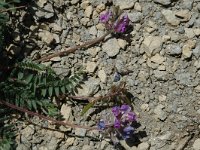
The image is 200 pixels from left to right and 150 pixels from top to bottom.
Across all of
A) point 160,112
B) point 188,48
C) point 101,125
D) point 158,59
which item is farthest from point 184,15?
point 101,125

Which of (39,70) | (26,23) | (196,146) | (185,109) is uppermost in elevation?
(26,23)

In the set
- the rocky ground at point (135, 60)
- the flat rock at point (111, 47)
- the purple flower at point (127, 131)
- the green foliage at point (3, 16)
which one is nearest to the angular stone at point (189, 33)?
the rocky ground at point (135, 60)

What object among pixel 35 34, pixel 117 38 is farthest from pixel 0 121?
pixel 117 38

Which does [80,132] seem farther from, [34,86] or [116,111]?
[34,86]

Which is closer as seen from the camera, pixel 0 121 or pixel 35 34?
pixel 0 121

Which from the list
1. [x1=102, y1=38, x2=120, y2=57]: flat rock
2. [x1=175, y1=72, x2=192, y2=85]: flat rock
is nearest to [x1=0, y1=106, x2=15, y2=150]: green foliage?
[x1=102, y1=38, x2=120, y2=57]: flat rock

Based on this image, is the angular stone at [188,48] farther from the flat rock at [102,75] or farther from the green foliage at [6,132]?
the green foliage at [6,132]

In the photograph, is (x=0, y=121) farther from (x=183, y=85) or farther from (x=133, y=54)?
(x=183, y=85)

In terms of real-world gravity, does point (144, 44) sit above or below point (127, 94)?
above

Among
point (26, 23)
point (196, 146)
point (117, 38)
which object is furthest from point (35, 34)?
→ point (196, 146)
